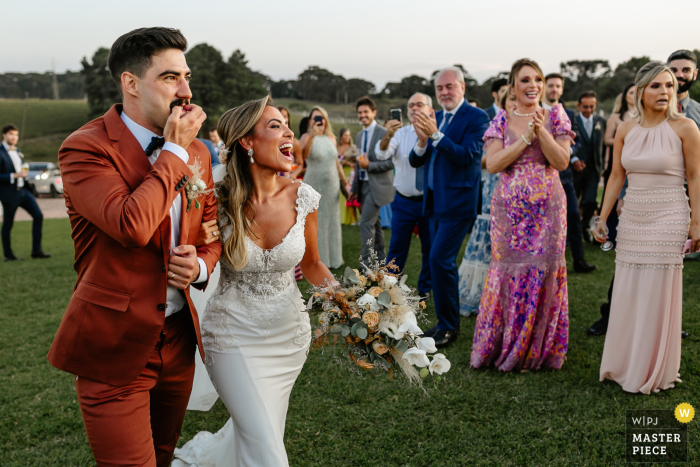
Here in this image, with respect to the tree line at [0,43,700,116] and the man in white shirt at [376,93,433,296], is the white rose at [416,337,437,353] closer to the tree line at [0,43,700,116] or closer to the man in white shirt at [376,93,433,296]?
the man in white shirt at [376,93,433,296]

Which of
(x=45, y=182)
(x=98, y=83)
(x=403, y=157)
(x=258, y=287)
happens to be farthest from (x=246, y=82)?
(x=258, y=287)

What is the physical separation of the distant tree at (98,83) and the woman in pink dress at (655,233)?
59.9 meters

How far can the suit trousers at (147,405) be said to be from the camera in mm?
2041

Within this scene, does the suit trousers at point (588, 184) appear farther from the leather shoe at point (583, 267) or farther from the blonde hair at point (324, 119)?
the blonde hair at point (324, 119)

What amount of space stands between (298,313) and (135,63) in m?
1.51

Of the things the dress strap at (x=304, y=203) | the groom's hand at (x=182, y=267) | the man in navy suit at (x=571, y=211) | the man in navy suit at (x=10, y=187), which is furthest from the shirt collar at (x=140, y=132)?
the man in navy suit at (x=10, y=187)

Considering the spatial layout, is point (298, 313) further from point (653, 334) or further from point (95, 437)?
point (653, 334)

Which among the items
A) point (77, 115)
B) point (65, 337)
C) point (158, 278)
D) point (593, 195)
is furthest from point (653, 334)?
point (77, 115)

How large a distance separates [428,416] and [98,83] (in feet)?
204

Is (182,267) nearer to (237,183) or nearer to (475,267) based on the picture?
(237,183)

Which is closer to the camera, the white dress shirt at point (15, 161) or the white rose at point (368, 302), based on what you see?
the white rose at point (368, 302)

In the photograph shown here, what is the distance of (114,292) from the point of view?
2049mm

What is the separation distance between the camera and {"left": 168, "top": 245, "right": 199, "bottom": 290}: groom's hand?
7.05 ft

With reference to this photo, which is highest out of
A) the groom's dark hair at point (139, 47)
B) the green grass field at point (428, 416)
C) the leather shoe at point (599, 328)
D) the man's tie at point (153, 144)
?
the groom's dark hair at point (139, 47)
